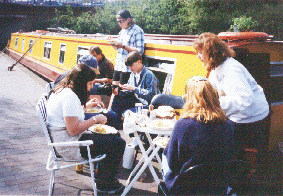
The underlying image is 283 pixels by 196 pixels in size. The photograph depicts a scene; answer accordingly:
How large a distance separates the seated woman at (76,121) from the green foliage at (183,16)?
14.2 metres

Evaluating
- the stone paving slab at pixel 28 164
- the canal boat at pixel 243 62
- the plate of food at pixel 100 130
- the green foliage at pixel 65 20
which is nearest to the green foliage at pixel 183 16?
the green foliage at pixel 65 20

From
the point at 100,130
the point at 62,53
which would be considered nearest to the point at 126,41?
the point at 100,130

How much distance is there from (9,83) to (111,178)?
818cm

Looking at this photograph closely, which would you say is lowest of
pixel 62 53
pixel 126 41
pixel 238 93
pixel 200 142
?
pixel 200 142

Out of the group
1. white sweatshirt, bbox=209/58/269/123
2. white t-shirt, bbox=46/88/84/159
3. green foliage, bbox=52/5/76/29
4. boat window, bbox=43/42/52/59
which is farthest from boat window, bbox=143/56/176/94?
green foliage, bbox=52/5/76/29

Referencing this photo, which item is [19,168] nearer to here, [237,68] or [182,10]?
[237,68]

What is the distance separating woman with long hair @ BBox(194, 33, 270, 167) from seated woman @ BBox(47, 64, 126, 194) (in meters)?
1.10

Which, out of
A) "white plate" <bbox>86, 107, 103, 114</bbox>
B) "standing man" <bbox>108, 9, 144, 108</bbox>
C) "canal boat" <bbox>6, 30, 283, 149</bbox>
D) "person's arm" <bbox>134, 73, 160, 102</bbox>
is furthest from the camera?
"standing man" <bbox>108, 9, 144, 108</bbox>

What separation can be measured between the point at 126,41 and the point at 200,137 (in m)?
3.15

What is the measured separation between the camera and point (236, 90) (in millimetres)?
2361

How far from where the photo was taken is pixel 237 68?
2406mm

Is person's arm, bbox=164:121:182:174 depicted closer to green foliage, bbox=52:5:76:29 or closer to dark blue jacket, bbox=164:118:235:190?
dark blue jacket, bbox=164:118:235:190

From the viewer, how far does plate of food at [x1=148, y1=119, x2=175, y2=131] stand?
254 centimetres

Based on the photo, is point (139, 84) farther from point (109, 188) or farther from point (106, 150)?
point (109, 188)
